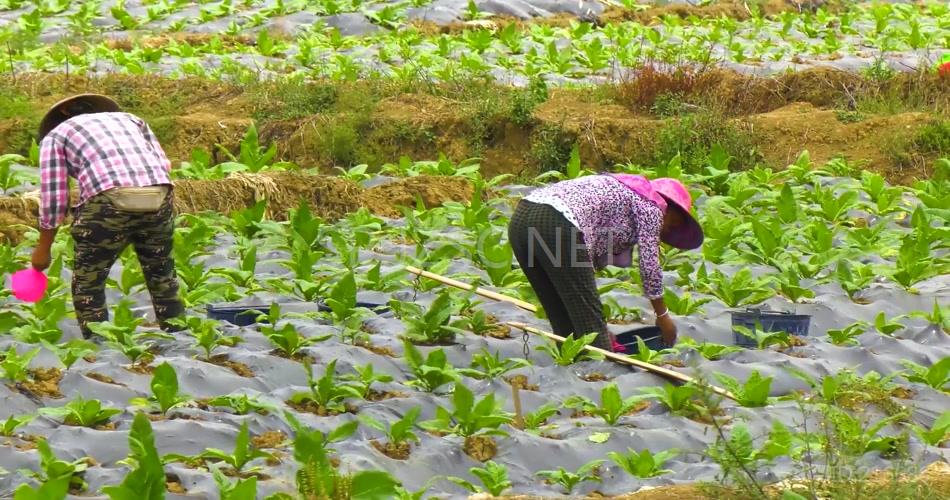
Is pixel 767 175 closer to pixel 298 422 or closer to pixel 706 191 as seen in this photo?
pixel 706 191

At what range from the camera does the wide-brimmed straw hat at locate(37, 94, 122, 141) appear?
7125 millimetres

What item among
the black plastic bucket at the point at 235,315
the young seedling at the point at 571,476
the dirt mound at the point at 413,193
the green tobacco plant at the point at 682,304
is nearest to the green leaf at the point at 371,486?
the young seedling at the point at 571,476

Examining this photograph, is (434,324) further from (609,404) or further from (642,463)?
(642,463)

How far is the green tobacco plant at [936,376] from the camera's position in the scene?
6566 millimetres

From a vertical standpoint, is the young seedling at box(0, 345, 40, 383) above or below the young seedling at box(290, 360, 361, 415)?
above

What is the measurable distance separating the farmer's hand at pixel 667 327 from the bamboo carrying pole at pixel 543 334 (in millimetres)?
295

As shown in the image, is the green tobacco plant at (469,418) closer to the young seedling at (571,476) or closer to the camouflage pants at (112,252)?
the young seedling at (571,476)

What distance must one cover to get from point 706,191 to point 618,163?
1.18 meters

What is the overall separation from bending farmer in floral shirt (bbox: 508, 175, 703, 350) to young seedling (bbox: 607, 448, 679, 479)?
1.23 meters

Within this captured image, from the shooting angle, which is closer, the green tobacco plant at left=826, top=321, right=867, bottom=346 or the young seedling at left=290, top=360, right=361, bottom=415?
the young seedling at left=290, top=360, right=361, bottom=415

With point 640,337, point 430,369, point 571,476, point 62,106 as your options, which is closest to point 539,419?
point 430,369

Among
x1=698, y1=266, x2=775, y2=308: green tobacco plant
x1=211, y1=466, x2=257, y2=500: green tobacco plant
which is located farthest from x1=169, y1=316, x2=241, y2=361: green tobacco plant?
x1=698, y1=266, x2=775, y2=308: green tobacco plant

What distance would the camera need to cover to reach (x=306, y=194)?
390 inches

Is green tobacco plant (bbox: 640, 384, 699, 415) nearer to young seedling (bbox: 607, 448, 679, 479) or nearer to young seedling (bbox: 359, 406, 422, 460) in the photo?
young seedling (bbox: 607, 448, 679, 479)
